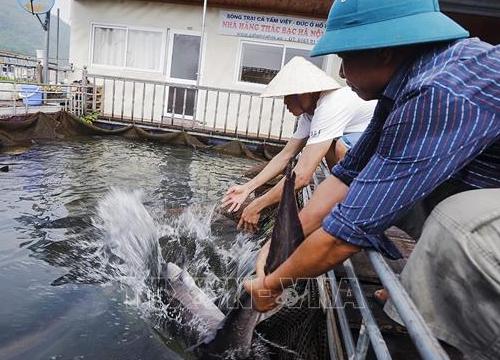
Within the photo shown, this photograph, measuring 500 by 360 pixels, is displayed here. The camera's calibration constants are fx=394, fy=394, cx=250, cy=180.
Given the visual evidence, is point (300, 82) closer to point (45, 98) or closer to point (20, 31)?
point (45, 98)

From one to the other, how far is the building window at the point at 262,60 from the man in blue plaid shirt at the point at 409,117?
10.6 meters

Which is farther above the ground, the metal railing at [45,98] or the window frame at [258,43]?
the window frame at [258,43]

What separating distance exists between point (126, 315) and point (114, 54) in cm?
1132

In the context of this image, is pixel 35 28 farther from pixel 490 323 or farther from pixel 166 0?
pixel 490 323

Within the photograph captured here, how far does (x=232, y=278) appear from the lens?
10.8 ft

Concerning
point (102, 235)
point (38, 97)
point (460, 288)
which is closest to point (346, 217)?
point (460, 288)

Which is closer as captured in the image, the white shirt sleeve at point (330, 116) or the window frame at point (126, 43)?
the white shirt sleeve at point (330, 116)

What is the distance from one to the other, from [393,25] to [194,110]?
9975mm

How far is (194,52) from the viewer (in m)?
12.1

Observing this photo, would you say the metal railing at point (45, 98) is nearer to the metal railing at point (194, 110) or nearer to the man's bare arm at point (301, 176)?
the metal railing at point (194, 110)

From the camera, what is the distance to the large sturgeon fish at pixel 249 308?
68.8 inches

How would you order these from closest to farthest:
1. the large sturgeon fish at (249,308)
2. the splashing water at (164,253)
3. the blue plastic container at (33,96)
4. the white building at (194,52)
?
the large sturgeon fish at (249,308)
the splashing water at (164,253)
the blue plastic container at (33,96)
the white building at (194,52)

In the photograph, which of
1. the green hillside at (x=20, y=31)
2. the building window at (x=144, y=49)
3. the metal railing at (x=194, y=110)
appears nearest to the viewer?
the metal railing at (x=194, y=110)

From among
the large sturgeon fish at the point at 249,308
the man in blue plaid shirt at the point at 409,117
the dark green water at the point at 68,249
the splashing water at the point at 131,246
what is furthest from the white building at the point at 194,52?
the man in blue plaid shirt at the point at 409,117
